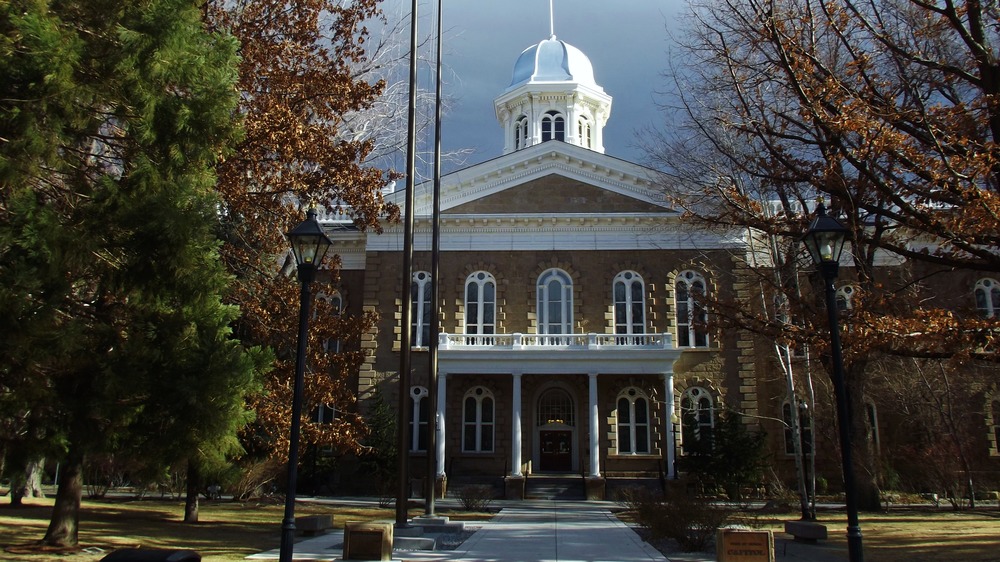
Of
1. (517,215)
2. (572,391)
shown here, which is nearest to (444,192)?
(517,215)

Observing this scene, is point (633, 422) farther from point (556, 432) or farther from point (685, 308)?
point (685, 308)

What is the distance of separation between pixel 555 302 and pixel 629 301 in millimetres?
3039

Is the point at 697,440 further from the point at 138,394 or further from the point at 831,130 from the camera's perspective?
the point at 138,394

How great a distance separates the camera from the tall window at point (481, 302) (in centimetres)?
3266

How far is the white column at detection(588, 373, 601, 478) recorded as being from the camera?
2891 centimetres

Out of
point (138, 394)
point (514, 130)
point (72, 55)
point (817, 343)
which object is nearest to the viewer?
point (72, 55)

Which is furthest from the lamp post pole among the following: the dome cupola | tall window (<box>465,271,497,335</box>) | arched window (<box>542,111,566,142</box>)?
arched window (<box>542,111,566,142</box>)

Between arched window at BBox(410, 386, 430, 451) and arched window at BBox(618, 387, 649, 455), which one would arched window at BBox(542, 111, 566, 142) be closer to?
arched window at BBox(618, 387, 649, 455)

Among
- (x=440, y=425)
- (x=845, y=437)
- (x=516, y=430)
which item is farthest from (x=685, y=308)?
(x=845, y=437)

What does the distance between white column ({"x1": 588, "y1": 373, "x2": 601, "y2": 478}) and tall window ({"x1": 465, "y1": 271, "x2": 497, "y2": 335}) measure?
5.22 m

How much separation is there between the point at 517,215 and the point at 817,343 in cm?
1988

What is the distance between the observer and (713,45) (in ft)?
48.4

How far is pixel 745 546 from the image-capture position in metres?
12.0

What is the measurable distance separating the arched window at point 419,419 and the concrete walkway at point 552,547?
38.9 ft
